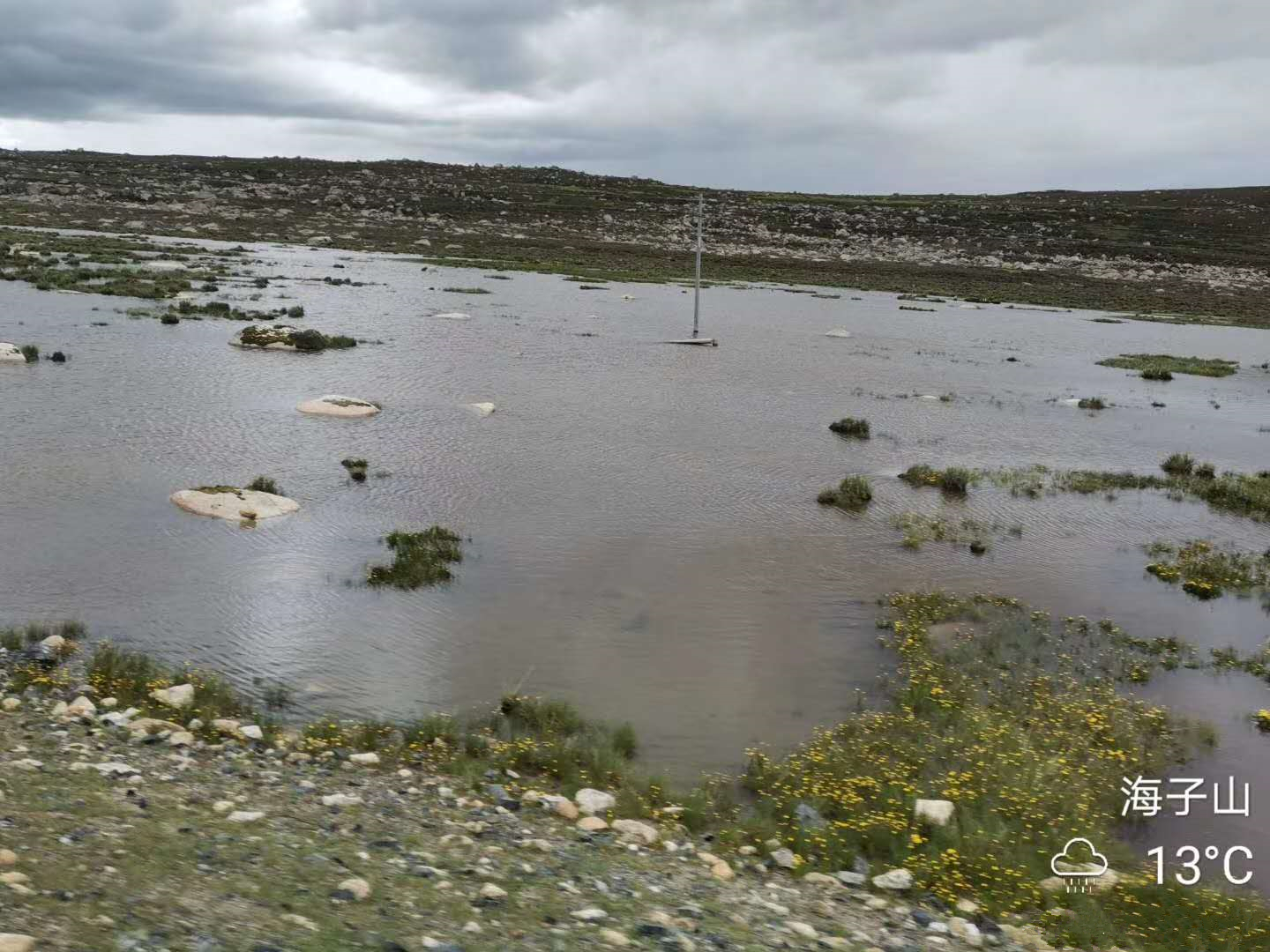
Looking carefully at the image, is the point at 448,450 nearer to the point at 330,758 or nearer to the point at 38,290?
the point at 330,758

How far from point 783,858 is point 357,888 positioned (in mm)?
4284

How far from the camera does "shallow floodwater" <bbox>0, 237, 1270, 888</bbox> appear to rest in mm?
14234

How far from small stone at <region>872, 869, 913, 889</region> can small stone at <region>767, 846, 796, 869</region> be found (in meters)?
0.83

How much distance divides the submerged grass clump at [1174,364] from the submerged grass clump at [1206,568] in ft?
109

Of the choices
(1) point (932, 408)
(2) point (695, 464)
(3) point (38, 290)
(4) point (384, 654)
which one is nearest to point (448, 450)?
(2) point (695, 464)

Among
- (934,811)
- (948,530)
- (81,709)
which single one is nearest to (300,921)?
(81,709)

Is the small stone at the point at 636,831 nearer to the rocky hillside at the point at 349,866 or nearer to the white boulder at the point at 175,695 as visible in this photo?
the rocky hillside at the point at 349,866

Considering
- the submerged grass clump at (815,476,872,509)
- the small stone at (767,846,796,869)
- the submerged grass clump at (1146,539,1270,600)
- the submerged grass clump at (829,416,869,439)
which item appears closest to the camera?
the small stone at (767,846,796,869)

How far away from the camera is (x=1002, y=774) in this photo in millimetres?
11844

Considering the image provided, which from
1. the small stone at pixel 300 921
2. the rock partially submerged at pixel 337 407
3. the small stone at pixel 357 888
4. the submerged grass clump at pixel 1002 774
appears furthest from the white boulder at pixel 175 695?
the rock partially submerged at pixel 337 407

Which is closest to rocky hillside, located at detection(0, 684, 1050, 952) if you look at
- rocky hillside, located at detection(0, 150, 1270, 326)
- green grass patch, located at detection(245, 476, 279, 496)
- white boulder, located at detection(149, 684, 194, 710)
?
white boulder, located at detection(149, 684, 194, 710)

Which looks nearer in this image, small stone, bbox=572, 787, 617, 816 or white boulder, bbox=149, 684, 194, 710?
small stone, bbox=572, 787, 617, 816

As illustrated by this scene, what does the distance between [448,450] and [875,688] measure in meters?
16.4

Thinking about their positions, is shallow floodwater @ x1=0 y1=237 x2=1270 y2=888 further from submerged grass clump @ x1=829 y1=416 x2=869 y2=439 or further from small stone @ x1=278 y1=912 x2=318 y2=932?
small stone @ x1=278 y1=912 x2=318 y2=932
